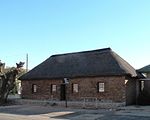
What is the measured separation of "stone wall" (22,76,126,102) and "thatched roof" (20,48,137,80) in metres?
0.61

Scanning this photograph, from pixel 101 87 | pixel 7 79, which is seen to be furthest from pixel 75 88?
pixel 7 79

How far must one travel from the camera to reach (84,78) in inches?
1428

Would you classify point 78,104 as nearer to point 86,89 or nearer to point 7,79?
point 86,89

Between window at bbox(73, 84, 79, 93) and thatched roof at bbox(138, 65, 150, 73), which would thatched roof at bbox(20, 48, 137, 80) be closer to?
thatched roof at bbox(138, 65, 150, 73)

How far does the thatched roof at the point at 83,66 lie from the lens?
34812 mm

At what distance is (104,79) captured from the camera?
34.6m

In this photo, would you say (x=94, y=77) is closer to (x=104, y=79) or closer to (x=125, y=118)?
(x=104, y=79)

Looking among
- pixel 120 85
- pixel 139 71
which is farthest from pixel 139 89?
pixel 120 85

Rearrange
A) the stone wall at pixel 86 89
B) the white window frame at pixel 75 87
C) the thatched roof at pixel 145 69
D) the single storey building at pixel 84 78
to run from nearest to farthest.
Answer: the stone wall at pixel 86 89 → the single storey building at pixel 84 78 → the thatched roof at pixel 145 69 → the white window frame at pixel 75 87

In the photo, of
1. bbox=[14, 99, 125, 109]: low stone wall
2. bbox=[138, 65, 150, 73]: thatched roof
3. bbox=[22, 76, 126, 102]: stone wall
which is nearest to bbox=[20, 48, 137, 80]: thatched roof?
bbox=[22, 76, 126, 102]: stone wall

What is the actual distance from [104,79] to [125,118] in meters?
10.8

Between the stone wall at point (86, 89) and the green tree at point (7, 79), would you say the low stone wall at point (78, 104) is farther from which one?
the green tree at point (7, 79)

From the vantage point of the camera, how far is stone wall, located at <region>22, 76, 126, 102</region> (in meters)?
33.4

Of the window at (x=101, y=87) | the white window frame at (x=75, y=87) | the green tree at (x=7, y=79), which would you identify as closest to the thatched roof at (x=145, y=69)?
the window at (x=101, y=87)
